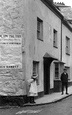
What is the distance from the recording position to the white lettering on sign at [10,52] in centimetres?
1443

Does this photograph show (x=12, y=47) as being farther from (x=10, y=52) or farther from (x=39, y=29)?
(x=39, y=29)

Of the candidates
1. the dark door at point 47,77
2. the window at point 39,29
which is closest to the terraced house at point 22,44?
the window at point 39,29

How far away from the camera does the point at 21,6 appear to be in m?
14.6

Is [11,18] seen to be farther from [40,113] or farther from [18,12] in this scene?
[40,113]

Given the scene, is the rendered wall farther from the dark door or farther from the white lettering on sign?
the dark door

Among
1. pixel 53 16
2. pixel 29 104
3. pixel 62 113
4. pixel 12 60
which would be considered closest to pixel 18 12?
pixel 12 60

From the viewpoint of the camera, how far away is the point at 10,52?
14461 mm

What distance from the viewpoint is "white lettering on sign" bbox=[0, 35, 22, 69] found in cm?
1443

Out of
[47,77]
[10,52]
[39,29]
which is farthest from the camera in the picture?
[47,77]

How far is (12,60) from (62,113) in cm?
410

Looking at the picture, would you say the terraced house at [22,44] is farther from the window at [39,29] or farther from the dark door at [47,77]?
the dark door at [47,77]

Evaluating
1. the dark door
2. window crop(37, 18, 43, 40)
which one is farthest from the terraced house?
the dark door

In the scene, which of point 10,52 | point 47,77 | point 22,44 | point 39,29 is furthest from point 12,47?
point 47,77

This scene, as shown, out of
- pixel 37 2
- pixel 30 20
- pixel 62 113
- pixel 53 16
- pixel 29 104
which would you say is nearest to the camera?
pixel 62 113
